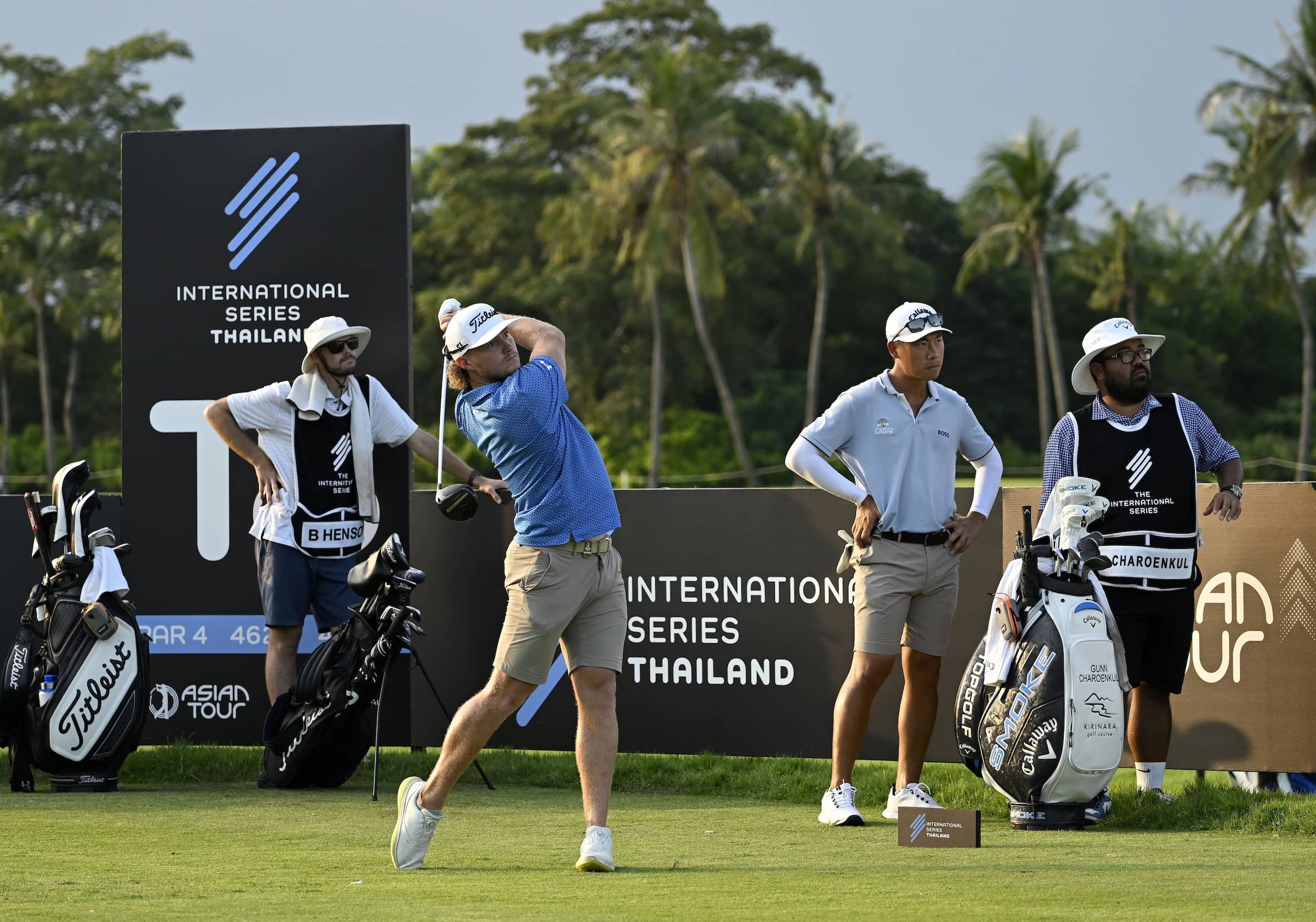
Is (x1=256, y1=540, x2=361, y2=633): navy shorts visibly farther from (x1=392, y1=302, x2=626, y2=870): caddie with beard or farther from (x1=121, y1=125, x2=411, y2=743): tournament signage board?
(x1=392, y1=302, x2=626, y2=870): caddie with beard

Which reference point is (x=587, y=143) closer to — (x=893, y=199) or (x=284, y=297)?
(x=893, y=199)

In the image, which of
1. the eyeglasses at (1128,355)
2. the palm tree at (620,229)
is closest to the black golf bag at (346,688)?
the eyeglasses at (1128,355)

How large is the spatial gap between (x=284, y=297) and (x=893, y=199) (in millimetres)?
51319

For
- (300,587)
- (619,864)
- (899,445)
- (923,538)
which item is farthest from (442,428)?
(300,587)

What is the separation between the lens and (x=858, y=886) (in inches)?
207

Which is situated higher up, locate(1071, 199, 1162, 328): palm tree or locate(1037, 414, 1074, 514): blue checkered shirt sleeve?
locate(1071, 199, 1162, 328): palm tree

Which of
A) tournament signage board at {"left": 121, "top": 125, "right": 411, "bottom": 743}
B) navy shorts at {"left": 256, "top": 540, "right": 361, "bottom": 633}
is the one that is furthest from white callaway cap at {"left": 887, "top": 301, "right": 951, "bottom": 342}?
navy shorts at {"left": 256, "top": 540, "right": 361, "bottom": 633}

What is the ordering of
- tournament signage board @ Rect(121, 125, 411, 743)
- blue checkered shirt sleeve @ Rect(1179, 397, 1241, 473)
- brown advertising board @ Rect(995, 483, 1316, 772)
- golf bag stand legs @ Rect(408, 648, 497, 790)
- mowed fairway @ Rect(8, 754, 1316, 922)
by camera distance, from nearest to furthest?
mowed fairway @ Rect(8, 754, 1316, 922) → blue checkered shirt sleeve @ Rect(1179, 397, 1241, 473) → brown advertising board @ Rect(995, 483, 1316, 772) → golf bag stand legs @ Rect(408, 648, 497, 790) → tournament signage board @ Rect(121, 125, 411, 743)

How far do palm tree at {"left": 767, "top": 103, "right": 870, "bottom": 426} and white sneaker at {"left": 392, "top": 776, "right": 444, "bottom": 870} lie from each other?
4785 cm

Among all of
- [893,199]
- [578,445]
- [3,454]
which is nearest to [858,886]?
[578,445]

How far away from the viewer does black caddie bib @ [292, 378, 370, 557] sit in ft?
26.8

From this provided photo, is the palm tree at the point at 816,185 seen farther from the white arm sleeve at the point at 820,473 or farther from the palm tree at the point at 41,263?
the white arm sleeve at the point at 820,473

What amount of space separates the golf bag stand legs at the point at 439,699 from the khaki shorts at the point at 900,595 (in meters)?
1.97

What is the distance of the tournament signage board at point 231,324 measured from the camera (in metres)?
8.71
